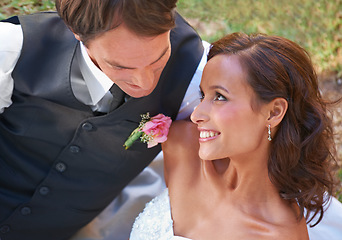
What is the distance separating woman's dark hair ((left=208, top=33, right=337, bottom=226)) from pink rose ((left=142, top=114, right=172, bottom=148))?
471 millimetres

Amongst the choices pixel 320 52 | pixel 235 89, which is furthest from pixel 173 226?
pixel 320 52

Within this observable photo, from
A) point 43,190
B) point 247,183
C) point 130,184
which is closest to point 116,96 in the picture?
point 43,190

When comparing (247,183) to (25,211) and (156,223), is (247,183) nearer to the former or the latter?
(156,223)

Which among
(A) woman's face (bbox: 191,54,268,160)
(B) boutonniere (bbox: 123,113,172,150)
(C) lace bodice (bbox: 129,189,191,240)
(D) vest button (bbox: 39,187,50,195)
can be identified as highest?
(A) woman's face (bbox: 191,54,268,160)

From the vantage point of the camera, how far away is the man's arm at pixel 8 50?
104 inches

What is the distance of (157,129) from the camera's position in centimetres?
282

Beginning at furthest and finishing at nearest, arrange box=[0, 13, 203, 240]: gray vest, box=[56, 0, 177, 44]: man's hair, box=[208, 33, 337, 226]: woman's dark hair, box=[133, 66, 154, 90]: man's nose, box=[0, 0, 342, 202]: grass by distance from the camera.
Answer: box=[0, 0, 342, 202]: grass → box=[0, 13, 203, 240]: gray vest → box=[208, 33, 337, 226]: woman's dark hair → box=[133, 66, 154, 90]: man's nose → box=[56, 0, 177, 44]: man's hair

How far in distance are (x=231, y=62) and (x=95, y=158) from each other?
105cm

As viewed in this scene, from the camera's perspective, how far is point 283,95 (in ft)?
8.22

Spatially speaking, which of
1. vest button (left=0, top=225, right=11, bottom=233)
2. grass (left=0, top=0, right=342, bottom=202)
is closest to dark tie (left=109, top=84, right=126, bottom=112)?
vest button (left=0, top=225, right=11, bottom=233)

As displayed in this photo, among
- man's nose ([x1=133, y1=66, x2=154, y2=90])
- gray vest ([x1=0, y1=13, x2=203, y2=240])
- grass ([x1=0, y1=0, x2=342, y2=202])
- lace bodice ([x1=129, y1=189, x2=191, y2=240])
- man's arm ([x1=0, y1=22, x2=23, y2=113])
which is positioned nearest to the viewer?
man's nose ([x1=133, y1=66, x2=154, y2=90])

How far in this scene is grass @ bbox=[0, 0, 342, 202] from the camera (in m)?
5.48

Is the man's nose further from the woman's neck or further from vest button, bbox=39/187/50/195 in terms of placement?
vest button, bbox=39/187/50/195

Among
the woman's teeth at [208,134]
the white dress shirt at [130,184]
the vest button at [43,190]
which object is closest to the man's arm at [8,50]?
the white dress shirt at [130,184]
